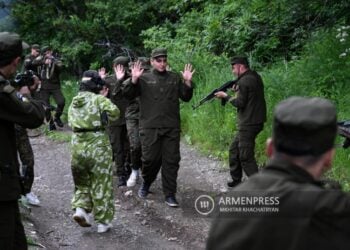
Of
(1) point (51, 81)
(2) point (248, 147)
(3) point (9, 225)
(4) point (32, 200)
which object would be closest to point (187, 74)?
(2) point (248, 147)

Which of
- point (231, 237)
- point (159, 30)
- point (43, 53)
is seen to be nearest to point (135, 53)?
point (159, 30)

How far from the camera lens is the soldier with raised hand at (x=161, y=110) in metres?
7.37

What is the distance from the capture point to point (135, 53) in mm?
17625

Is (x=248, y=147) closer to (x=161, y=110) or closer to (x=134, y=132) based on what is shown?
(x=161, y=110)

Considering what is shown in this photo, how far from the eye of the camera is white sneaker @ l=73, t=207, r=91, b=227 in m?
6.36

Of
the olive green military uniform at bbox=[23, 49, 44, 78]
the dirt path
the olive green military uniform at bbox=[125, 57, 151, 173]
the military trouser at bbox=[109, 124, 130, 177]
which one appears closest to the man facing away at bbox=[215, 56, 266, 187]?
the dirt path

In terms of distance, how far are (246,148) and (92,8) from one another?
11.2 meters

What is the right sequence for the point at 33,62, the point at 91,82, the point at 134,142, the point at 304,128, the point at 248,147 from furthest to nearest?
1. the point at 33,62
2. the point at 134,142
3. the point at 248,147
4. the point at 91,82
5. the point at 304,128

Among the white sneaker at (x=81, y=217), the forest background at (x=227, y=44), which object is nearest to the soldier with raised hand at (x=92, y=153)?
the white sneaker at (x=81, y=217)

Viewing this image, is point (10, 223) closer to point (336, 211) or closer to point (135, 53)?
point (336, 211)

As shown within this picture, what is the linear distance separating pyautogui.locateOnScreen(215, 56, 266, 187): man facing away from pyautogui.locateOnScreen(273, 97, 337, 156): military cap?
553 centimetres

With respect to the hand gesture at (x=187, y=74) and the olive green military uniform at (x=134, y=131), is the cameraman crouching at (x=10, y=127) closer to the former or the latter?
the hand gesture at (x=187, y=74)

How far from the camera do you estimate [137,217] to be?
7223mm

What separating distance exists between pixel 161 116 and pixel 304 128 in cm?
542
